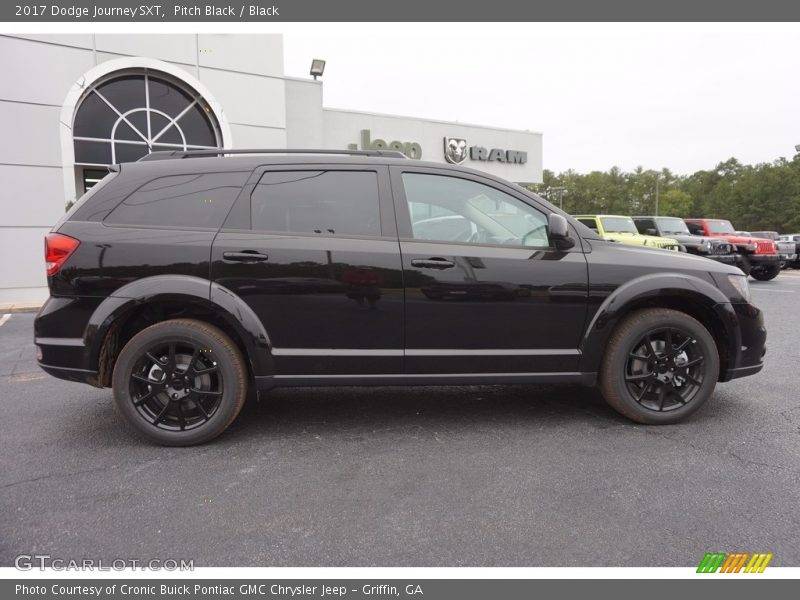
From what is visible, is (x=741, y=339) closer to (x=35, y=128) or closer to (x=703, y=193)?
(x=35, y=128)

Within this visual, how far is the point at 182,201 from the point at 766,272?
55.1 ft

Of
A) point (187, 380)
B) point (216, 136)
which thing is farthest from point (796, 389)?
point (216, 136)

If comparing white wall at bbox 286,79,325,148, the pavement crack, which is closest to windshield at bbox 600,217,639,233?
white wall at bbox 286,79,325,148

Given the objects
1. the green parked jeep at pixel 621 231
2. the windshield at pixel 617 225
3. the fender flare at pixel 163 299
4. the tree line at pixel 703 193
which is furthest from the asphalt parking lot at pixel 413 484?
the tree line at pixel 703 193

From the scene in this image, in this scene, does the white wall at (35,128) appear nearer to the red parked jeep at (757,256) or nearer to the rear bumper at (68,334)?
the rear bumper at (68,334)

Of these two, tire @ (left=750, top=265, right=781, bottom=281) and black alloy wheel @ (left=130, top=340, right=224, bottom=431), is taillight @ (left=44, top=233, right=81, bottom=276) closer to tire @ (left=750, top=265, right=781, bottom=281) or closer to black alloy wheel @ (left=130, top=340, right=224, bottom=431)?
black alloy wheel @ (left=130, top=340, right=224, bottom=431)

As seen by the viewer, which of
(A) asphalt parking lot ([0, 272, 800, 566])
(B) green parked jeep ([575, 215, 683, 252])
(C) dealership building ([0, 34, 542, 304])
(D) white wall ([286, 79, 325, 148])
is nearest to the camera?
(A) asphalt parking lot ([0, 272, 800, 566])

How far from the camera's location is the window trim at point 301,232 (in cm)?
331

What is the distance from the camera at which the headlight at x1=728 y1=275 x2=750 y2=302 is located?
11.8 feet

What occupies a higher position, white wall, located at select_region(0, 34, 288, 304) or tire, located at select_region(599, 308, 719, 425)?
white wall, located at select_region(0, 34, 288, 304)

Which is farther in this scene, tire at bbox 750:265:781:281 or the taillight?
tire at bbox 750:265:781:281

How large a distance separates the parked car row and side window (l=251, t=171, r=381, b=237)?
431 inches

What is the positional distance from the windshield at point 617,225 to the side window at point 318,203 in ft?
39.4

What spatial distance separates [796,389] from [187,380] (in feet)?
15.6
